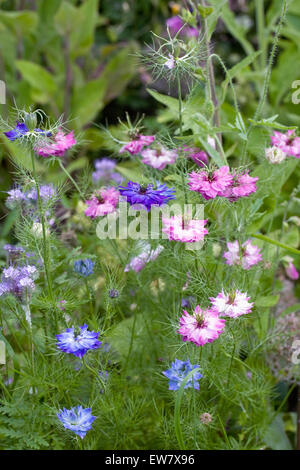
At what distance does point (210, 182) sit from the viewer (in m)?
0.95

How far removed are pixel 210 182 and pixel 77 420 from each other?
16.5 inches

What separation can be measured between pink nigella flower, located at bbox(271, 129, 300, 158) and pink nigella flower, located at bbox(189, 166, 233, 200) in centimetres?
23

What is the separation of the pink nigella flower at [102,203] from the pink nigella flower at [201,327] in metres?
0.25

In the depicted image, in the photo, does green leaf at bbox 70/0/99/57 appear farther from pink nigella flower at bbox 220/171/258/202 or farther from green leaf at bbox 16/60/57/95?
pink nigella flower at bbox 220/171/258/202

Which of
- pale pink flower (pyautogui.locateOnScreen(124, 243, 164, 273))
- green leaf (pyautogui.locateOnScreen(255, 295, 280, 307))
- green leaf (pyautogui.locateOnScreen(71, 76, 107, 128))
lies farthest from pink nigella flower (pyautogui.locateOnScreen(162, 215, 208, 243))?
green leaf (pyautogui.locateOnScreen(71, 76, 107, 128))

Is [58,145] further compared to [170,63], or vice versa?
[58,145]

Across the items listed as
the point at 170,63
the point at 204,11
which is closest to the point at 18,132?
the point at 170,63

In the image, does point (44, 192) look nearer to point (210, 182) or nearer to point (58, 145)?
point (58, 145)

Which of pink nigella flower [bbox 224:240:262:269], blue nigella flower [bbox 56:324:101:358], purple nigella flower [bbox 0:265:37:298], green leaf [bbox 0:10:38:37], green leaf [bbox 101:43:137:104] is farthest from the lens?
green leaf [bbox 101:43:137:104]

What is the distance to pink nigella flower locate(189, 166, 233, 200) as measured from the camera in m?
0.94

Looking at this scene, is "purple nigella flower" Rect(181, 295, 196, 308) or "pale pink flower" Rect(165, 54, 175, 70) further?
"purple nigella flower" Rect(181, 295, 196, 308)

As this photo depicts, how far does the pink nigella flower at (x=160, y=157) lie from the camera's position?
3.84 feet

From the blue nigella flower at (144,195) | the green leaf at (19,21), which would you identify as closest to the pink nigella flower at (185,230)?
the blue nigella flower at (144,195)

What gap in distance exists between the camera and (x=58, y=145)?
106cm
